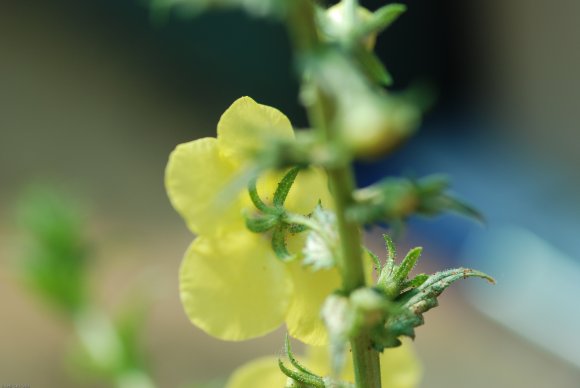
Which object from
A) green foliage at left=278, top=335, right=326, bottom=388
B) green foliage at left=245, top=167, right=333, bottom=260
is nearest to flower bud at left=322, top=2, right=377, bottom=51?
green foliage at left=245, top=167, right=333, bottom=260

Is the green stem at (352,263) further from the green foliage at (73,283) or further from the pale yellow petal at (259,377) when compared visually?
the green foliage at (73,283)

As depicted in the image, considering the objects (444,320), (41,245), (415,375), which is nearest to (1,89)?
(444,320)

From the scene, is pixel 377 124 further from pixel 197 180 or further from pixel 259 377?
pixel 259 377

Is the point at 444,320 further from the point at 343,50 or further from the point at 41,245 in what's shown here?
the point at 343,50

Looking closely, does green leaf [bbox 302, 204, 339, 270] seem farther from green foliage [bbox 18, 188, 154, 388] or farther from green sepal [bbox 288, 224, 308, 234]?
green foliage [bbox 18, 188, 154, 388]

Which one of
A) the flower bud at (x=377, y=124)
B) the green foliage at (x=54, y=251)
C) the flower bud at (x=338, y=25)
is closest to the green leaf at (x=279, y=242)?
the flower bud at (x=338, y=25)

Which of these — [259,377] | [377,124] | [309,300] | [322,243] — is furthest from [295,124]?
[377,124]
